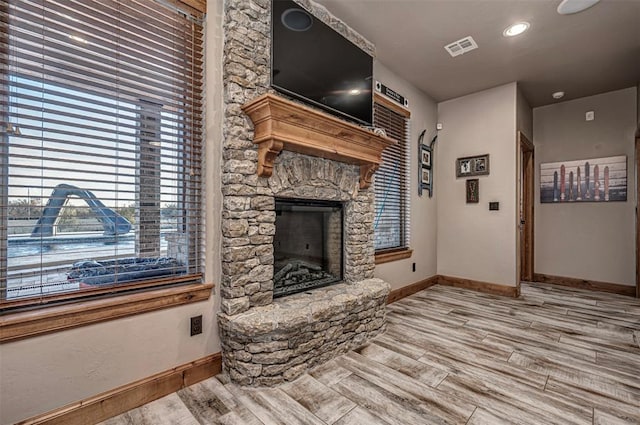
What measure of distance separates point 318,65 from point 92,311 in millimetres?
2257

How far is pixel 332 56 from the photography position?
8.49ft

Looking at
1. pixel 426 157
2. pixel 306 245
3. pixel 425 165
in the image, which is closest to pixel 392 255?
pixel 306 245

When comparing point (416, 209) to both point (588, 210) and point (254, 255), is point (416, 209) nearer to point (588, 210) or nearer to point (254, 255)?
point (588, 210)

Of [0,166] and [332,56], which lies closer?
[0,166]

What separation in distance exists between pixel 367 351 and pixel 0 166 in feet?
8.13

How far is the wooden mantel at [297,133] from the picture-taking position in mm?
1931

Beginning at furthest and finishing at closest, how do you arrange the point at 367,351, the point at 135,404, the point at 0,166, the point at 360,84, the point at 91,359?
1. the point at 360,84
2. the point at 367,351
3. the point at 135,404
4. the point at 91,359
5. the point at 0,166

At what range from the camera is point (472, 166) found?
4336 millimetres

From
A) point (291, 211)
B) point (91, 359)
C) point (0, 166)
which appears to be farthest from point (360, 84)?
point (91, 359)

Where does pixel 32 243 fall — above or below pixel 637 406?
above

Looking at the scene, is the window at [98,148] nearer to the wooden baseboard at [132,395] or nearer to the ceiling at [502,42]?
the wooden baseboard at [132,395]

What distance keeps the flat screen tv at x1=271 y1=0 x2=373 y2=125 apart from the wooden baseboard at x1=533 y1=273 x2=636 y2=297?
4.08 metres

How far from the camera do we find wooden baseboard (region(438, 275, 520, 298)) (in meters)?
3.99

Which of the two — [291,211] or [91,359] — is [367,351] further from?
[91,359]
